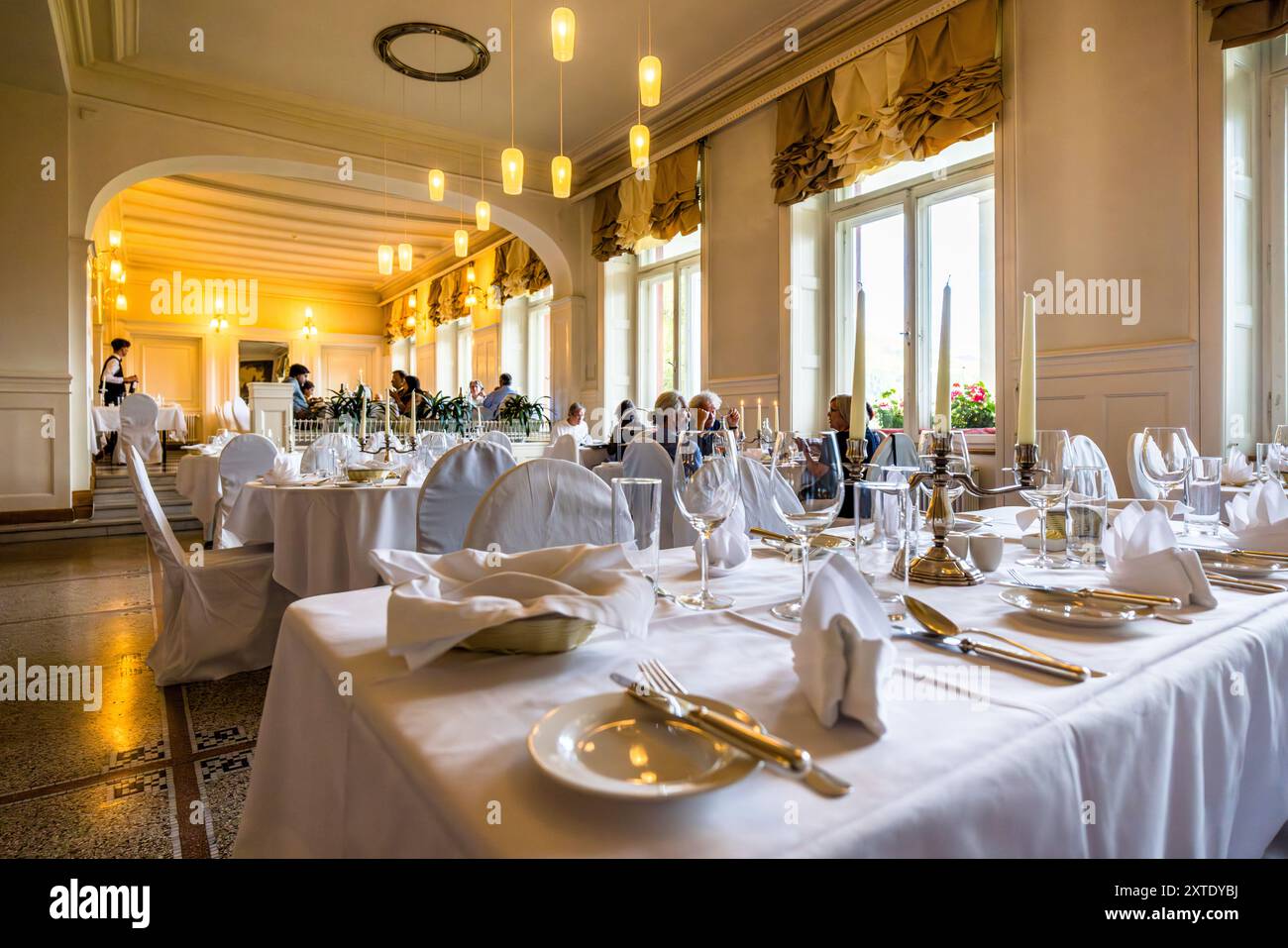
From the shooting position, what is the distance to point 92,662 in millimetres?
2705

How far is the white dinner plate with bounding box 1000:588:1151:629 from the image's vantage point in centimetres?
77

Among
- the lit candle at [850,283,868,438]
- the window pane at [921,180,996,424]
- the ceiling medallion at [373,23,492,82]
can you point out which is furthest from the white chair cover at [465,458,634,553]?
the ceiling medallion at [373,23,492,82]

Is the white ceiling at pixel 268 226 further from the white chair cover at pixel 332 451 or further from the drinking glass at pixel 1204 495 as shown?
the drinking glass at pixel 1204 495

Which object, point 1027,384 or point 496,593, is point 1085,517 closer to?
point 1027,384

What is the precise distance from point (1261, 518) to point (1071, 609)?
0.84 m

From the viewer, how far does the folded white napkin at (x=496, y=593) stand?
0.65 m

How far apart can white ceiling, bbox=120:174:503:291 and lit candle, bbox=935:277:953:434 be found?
9.06 m

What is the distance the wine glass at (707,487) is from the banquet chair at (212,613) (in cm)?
200

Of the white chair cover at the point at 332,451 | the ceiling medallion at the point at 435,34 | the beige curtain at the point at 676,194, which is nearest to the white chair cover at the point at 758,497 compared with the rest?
the white chair cover at the point at 332,451

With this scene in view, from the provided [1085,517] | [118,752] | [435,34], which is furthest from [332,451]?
[435,34]

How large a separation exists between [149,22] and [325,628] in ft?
21.1

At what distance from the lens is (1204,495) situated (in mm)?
1419

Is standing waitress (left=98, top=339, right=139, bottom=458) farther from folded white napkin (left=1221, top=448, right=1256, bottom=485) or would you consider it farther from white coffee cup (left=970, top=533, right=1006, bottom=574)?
folded white napkin (left=1221, top=448, right=1256, bottom=485)
